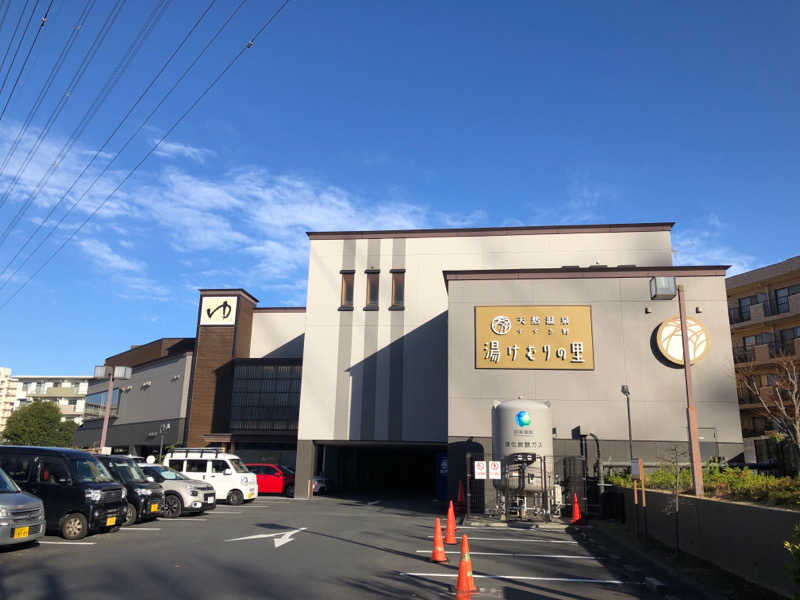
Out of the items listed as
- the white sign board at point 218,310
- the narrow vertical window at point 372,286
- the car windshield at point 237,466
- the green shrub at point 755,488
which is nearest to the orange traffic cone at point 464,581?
the green shrub at point 755,488

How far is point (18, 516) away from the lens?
11555 millimetres

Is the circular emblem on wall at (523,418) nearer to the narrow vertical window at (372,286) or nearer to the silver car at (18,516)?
the narrow vertical window at (372,286)

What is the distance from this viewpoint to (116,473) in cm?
1739

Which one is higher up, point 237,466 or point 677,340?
point 677,340

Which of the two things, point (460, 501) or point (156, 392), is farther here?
point (156, 392)

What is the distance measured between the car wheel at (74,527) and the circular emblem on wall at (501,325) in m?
17.7

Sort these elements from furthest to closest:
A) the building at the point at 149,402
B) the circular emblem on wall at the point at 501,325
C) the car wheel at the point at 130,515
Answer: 1. the building at the point at 149,402
2. the circular emblem on wall at the point at 501,325
3. the car wheel at the point at 130,515

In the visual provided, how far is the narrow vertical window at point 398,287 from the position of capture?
111ft

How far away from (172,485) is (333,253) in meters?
17.8

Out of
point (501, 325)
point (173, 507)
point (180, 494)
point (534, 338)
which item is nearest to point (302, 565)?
point (180, 494)

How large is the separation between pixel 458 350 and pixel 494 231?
9.73m

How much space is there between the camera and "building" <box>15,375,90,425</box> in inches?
3888

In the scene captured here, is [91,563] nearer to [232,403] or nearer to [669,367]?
[669,367]

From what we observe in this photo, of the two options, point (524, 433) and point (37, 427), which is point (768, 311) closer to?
point (524, 433)
